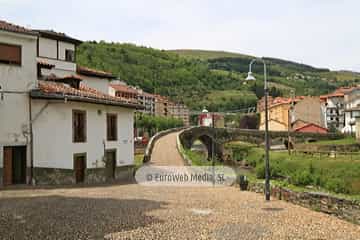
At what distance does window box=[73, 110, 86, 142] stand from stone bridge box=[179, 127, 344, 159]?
36.1 metres

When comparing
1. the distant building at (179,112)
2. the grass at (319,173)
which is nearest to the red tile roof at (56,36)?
the grass at (319,173)

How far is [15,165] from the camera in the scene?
22.9 m

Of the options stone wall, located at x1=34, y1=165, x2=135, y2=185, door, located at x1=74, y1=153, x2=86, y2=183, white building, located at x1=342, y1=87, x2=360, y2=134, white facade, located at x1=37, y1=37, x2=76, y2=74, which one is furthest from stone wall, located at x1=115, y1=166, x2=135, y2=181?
white building, located at x1=342, y1=87, x2=360, y2=134

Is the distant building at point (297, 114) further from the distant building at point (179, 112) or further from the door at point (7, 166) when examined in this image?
the door at point (7, 166)

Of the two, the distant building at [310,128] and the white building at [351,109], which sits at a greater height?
the white building at [351,109]

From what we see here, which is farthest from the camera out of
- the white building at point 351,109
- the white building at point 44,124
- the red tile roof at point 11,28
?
the white building at point 351,109

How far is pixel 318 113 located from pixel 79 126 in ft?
291

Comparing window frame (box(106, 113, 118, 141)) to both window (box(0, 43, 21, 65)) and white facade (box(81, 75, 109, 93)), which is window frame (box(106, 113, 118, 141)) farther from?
white facade (box(81, 75, 109, 93))

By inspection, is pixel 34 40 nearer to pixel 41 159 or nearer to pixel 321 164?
pixel 41 159

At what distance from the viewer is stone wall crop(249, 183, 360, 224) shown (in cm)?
1589

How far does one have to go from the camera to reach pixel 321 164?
48281mm

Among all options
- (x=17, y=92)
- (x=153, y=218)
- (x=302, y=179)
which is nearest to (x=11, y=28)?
(x=17, y=92)

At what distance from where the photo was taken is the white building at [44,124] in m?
22.1

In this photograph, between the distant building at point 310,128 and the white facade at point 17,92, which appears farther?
the distant building at point 310,128
